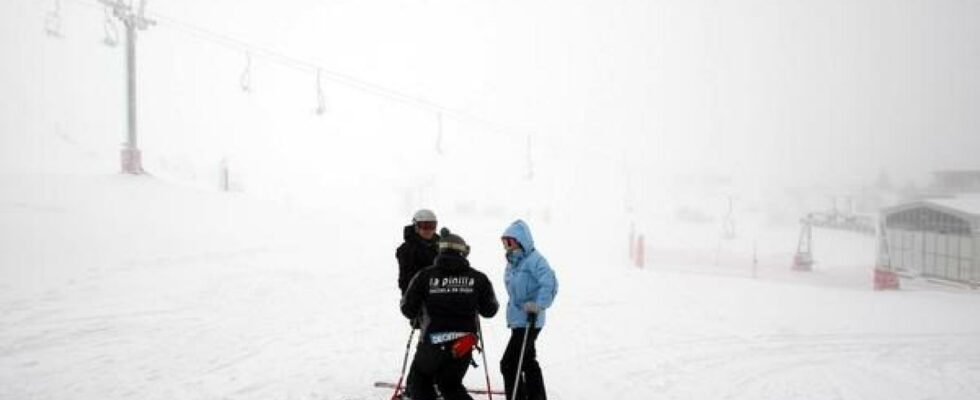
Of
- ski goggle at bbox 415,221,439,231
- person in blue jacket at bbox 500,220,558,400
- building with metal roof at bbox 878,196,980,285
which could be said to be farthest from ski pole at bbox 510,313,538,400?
building with metal roof at bbox 878,196,980,285

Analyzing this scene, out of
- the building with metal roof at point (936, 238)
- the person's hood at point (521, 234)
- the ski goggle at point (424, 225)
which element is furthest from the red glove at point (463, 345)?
the building with metal roof at point (936, 238)

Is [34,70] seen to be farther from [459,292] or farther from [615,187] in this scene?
[459,292]

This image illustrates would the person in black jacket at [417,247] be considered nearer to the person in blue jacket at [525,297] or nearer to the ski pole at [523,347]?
the person in blue jacket at [525,297]

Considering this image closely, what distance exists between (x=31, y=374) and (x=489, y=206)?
63479 millimetres

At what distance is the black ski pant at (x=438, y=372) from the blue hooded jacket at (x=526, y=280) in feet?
4.27

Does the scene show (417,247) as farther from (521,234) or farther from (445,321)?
(445,321)

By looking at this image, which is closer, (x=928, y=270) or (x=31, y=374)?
(x=31, y=374)

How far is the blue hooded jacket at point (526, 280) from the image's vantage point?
641 cm

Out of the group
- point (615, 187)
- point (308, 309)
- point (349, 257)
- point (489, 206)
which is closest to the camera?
point (308, 309)

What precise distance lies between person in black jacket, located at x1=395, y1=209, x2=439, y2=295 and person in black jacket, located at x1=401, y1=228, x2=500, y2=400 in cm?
127

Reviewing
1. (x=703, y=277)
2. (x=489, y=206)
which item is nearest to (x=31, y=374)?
(x=703, y=277)

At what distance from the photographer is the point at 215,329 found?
402 inches

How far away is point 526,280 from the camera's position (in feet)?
21.4

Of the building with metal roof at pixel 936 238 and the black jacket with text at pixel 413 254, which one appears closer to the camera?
the black jacket with text at pixel 413 254
